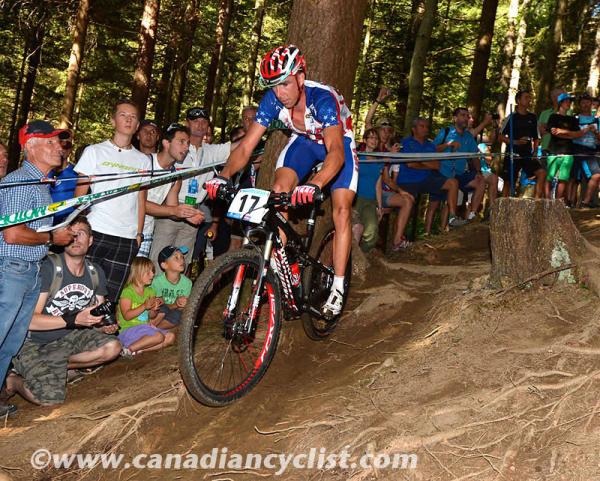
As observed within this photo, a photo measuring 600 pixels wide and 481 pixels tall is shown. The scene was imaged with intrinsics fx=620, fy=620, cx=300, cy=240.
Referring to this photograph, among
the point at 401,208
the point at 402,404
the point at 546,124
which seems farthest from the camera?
the point at 546,124

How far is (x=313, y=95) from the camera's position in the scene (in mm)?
4859

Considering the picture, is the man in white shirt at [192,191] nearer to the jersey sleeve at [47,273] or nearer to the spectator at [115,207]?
the spectator at [115,207]

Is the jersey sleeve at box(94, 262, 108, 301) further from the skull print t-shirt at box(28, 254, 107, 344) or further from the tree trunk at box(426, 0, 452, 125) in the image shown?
the tree trunk at box(426, 0, 452, 125)

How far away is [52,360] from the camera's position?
5684 millimetres

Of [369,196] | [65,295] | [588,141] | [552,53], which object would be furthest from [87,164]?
[552,53]

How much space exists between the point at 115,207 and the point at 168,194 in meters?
0.90

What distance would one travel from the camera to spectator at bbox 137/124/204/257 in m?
6.78

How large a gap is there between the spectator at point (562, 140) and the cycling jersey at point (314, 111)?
724 centimetres

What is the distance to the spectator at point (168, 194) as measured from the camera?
267 inches

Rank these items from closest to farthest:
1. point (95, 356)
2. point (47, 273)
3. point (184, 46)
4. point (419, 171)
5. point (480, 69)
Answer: point (47, 273)
point (95, 356)
point (419, 171)
point (480, 69)
point (184, 46)

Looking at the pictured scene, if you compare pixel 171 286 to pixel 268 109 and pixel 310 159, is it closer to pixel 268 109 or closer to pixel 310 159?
pixel 310 159

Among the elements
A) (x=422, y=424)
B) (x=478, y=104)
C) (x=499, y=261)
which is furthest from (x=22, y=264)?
(x=478, y=104)

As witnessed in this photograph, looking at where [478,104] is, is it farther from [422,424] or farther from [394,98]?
[422,424]

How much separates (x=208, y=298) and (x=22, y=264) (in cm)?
187
